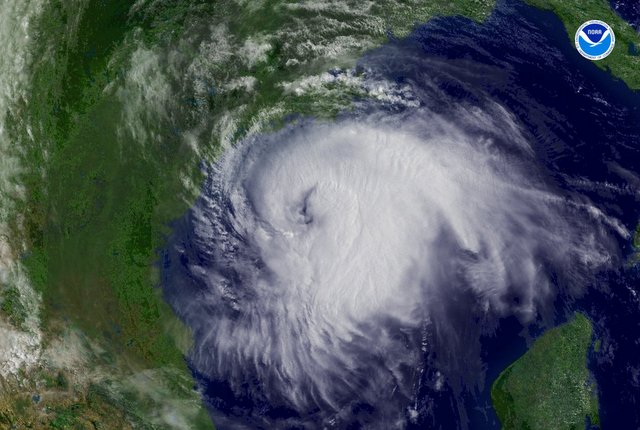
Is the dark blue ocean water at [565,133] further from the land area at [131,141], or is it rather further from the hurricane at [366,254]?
the land area at [131,141]

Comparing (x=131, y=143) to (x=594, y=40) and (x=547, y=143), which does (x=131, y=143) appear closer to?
(x=547, y=143)

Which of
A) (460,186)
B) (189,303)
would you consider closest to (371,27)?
(460,186)

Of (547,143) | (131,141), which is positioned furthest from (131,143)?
(547,143)

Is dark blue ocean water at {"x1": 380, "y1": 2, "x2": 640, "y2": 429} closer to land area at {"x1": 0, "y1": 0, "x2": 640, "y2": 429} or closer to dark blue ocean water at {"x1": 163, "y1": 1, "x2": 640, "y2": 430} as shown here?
dark blue ocean water at {"x1": 163, "y1": 1, "x2": 640, "y2": 430}

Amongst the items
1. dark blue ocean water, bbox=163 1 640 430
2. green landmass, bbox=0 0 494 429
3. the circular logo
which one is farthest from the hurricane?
the circular logo

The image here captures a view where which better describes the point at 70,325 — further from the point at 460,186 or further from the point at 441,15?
the point at 441,15
